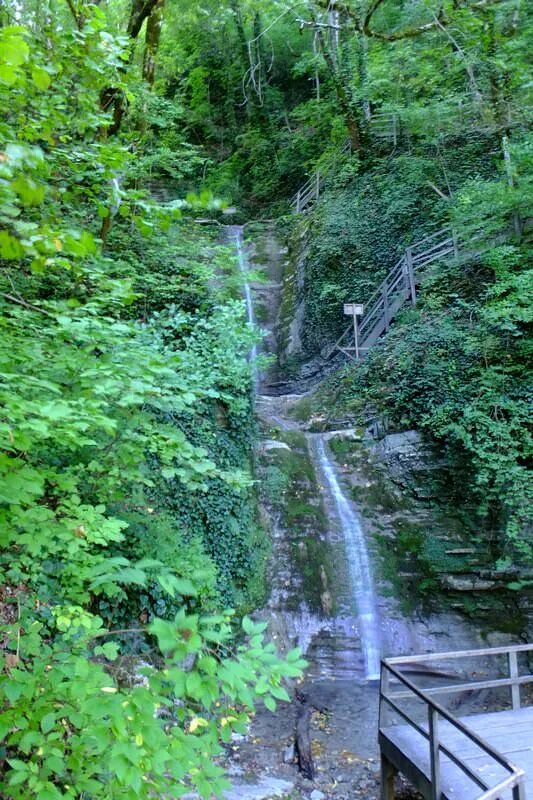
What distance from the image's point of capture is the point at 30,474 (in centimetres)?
238

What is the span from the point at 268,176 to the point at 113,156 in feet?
66.5

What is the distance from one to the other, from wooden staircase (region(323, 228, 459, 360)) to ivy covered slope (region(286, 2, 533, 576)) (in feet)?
1.17

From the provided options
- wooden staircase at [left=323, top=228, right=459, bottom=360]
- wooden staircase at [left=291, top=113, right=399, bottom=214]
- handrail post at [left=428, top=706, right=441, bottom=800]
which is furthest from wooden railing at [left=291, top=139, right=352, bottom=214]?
handrail post at [left=428, top=706, right=441, bottom=800]

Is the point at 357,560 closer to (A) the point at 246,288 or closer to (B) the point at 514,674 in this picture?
(B) the point at 514,674

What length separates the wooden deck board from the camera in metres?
3.57

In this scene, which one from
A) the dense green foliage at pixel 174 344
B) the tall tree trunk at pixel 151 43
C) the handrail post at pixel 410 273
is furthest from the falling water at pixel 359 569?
the tall tree trunk at pixel 151 43

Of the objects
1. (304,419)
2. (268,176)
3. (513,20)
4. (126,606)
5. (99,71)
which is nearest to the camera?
(99,71)

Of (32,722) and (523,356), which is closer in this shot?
(32,722)

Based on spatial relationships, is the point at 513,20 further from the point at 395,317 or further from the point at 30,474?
the point at 30,474

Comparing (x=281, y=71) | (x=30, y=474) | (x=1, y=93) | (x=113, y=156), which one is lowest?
(x=30, y=474)

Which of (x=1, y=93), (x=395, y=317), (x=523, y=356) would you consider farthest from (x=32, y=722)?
(x=395, y=317)

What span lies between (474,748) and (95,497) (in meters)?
3.62

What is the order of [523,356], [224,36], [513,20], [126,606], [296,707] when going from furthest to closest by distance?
1. [224,36]
2. [513,20]
3. [523,356]
4. [296,707]
5. [126,606]

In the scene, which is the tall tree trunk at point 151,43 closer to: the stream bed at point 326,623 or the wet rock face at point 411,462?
the stream bed at point 326,623
